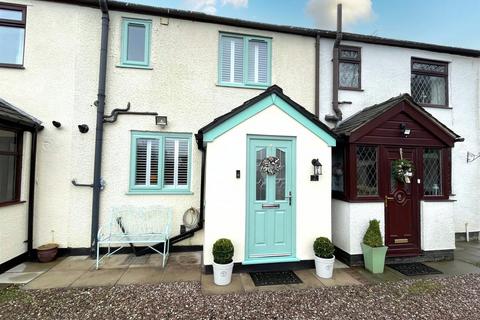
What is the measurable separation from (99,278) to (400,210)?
6.63 meters

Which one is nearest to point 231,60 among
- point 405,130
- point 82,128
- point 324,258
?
point 82,128

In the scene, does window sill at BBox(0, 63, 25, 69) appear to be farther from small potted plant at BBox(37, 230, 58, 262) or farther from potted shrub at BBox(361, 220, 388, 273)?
potted shrub at BBox(361, 220, 388, 273)

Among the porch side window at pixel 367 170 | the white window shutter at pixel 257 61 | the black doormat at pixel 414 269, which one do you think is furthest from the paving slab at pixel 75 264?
the black doormat at pixel 414 269

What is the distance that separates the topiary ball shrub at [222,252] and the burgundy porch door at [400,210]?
147 inches

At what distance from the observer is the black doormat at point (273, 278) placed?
177 inches

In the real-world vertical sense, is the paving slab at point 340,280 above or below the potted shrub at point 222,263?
below

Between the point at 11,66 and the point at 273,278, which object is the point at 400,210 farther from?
the point at 11,66

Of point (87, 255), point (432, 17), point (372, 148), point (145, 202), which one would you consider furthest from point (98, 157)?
point (432, 17)

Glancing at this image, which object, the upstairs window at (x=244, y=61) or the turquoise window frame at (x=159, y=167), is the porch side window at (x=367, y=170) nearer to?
the upstairs window at (x=244, y=61)

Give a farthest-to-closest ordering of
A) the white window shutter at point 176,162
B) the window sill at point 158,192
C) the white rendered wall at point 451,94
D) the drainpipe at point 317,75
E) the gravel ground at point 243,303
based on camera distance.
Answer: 1. the white rendered wall at point 451,94
2. the drainpipe at point 317,75
3. the white window shutter at point 176,162
4. the window sill at point 158,192
5. the gravel ground at point 243,303

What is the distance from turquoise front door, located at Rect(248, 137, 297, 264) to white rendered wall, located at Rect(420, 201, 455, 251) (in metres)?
3.28

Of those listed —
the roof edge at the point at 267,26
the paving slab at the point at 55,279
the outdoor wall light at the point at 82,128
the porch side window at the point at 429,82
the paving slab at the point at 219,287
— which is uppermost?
the roof edge at the point at 267,26

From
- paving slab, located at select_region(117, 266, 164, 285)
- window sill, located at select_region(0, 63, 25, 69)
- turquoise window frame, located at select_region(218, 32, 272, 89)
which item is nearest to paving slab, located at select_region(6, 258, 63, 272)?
paving slab, located at select_region(117, 266, 164, 285)

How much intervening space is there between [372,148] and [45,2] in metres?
8.54
